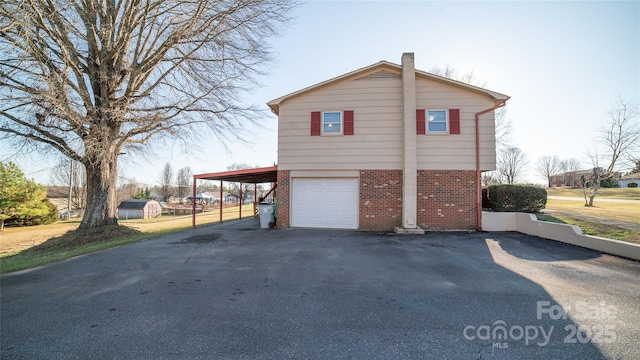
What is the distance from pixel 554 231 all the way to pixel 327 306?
8.21m

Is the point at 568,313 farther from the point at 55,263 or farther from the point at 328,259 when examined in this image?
the point at 55,263

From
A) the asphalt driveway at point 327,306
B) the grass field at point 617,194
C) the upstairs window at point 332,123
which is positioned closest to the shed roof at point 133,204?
the asphalt driveway at point 327,306

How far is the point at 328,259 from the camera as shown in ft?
19.9

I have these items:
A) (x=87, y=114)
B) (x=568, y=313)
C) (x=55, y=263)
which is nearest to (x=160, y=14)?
(x=87, y=114)

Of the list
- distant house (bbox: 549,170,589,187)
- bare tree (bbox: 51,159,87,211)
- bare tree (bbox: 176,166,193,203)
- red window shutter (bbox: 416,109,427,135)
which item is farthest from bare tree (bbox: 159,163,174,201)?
distant house (bbox: 549,170,589,187)

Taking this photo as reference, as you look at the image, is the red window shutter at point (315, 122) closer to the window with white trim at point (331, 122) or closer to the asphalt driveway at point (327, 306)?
the window with white trim at point (331, 122)

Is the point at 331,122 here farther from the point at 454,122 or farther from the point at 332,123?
the point at 454,122

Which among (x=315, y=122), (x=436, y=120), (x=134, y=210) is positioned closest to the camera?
(x=436, y=120)

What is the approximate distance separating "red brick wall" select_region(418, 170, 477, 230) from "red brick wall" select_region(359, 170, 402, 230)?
0.84 meters

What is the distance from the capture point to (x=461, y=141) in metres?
10.0

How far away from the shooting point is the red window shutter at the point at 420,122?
10078 millimetres

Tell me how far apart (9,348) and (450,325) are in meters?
4.76

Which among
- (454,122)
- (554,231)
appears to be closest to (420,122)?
(454,122)

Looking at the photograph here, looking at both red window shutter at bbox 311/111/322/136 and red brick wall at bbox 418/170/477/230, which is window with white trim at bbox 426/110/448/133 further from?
red window shutter at bbox 311/111/322/136
